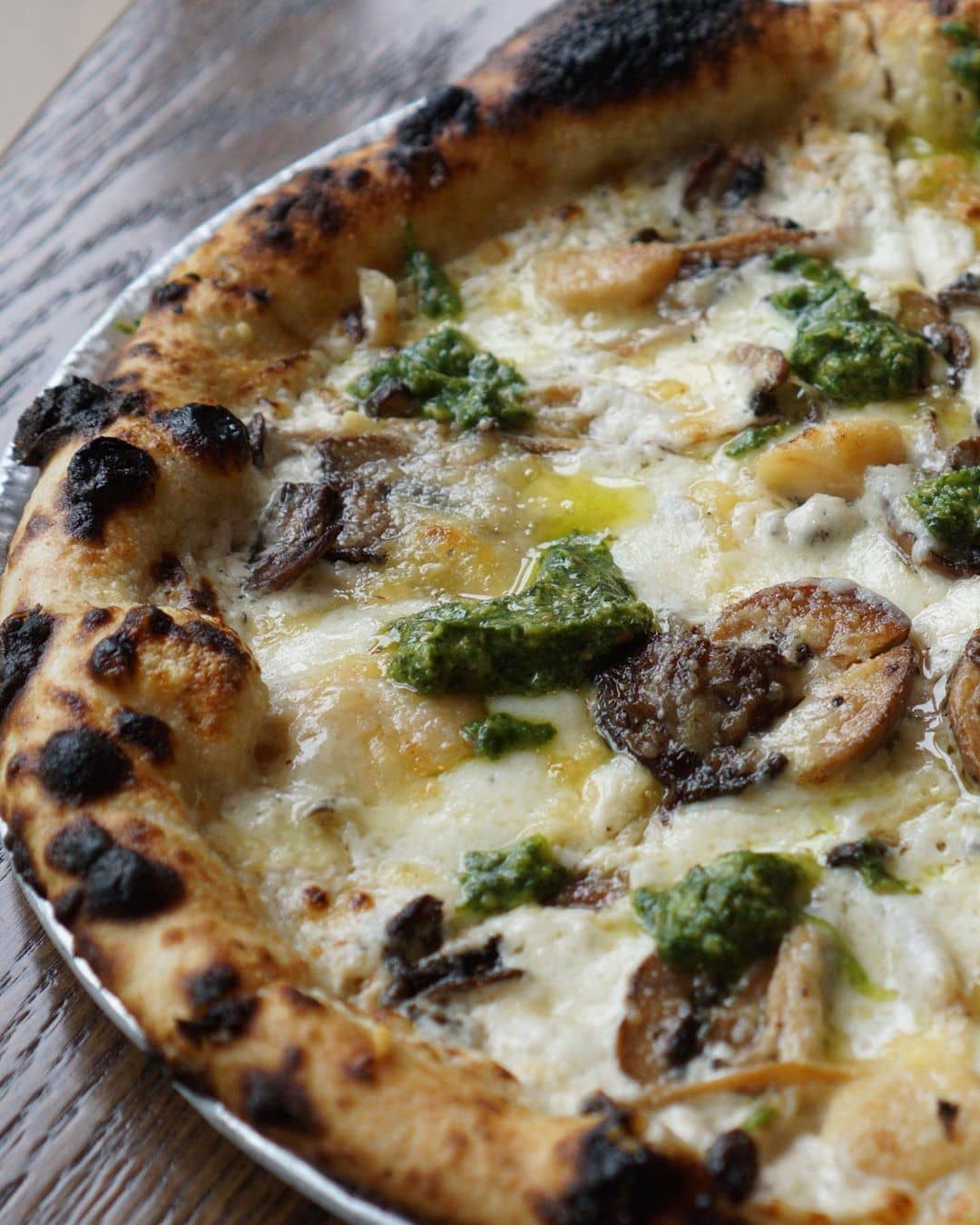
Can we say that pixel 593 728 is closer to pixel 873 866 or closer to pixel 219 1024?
pixel 873 866

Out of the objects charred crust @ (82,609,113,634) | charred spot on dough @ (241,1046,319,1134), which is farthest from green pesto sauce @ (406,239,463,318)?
charred spot on dough @ (241,1046,319,1134)

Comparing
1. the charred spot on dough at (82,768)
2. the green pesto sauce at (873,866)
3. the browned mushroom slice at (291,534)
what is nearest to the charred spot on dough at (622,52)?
the browned mushroom slice at (291,534)

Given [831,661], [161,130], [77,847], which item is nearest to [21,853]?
[77,847]

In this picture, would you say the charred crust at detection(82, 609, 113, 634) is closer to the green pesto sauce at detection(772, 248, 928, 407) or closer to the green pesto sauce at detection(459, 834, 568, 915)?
the green pesto sauce at detection(459, 834, 568, 915)

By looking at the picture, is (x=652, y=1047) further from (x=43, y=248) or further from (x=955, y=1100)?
(x=43, y=248)

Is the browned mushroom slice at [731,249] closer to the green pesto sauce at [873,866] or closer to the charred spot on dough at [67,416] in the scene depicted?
the charred spot on dough at [67,416]
